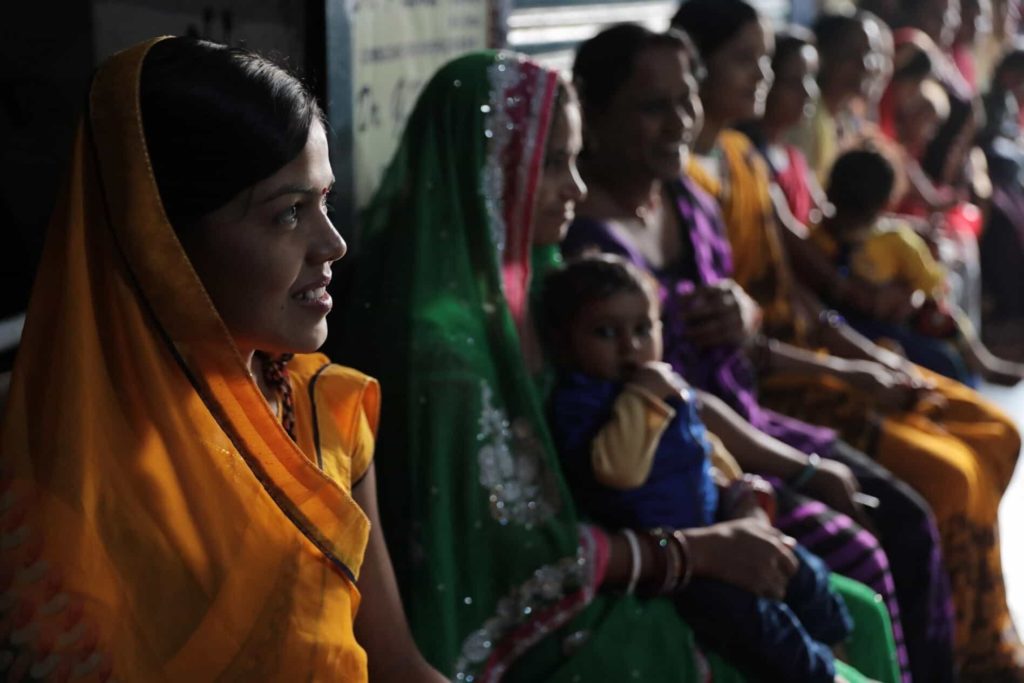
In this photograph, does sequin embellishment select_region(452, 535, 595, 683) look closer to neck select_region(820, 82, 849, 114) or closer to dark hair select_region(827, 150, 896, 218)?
dark hair select_region(827, 150, 896, 218)

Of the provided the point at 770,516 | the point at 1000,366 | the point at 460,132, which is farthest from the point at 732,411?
the point at 1000,366

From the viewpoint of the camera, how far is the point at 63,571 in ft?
4.32

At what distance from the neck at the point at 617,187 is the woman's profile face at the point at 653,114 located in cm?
4

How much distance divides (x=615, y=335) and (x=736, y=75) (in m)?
1.46

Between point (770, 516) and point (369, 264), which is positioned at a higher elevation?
point (369, 264)

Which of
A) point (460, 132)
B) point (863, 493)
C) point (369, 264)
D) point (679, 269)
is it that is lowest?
point (863, 493)

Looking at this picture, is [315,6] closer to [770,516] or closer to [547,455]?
[547,455]

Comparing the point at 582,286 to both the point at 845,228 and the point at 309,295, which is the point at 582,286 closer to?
the point at 309,295

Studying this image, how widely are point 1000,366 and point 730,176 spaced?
169cm

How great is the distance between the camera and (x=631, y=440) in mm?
2074

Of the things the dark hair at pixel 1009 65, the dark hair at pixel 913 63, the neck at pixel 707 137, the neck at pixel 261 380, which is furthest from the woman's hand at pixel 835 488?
the dark hair at pixel 1009 65

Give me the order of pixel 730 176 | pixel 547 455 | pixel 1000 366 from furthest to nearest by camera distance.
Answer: pixel 1000 366, pixel 730 176, pixel 547 455

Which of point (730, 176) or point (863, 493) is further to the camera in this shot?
point (730, 176)

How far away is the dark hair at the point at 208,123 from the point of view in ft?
4.52
